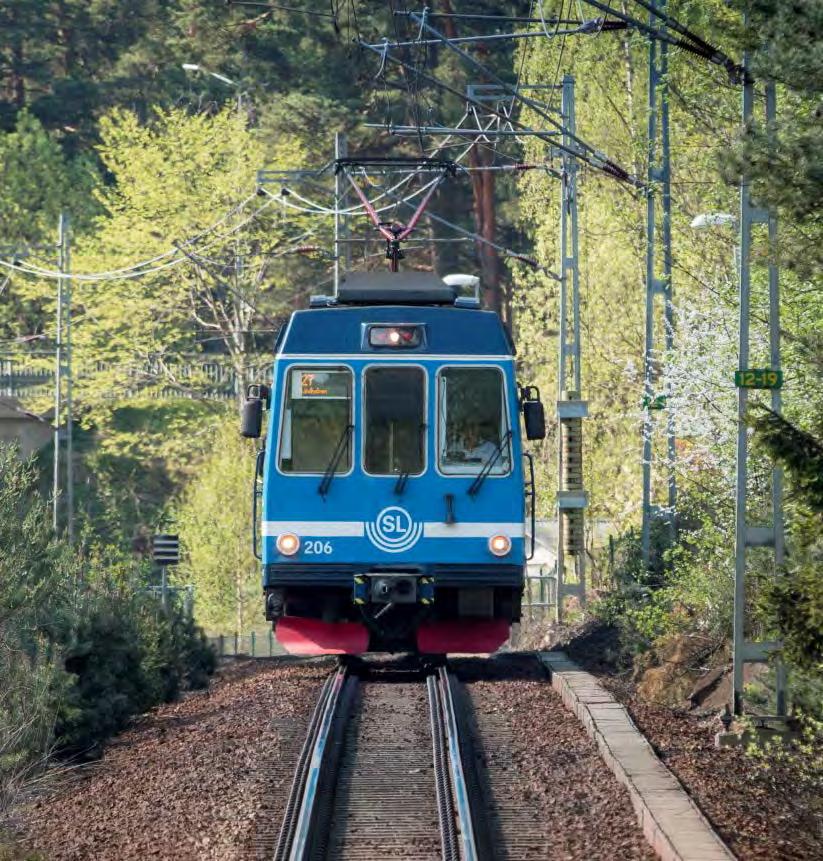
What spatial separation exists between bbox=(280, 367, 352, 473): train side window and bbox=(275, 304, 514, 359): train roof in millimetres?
232

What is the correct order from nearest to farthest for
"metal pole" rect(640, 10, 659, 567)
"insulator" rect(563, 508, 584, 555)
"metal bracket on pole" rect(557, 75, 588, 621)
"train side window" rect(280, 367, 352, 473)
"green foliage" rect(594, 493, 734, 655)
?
"train side window" rect(280, 367, 352, 473), "green foliage" rect(594, 493, 734, 655), "metal pole" rect(640, 10, 659, 567), "metal bracket on pole" rect(557, 75, 588, 621), "insulator" rect(563, 508, 584, 555)

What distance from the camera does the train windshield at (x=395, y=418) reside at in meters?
15.8

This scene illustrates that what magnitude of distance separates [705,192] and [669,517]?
4478 millimetres

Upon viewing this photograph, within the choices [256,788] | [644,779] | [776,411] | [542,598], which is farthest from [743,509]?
[542,598]

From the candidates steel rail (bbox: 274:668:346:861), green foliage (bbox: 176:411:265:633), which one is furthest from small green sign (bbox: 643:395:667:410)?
green foliage (bbox: 176:411:265:633)

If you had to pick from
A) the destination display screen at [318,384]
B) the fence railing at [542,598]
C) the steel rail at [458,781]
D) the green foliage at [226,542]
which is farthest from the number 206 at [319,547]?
the green foliage at [226,542]

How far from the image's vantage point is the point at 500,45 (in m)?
49.1

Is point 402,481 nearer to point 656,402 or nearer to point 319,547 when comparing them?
point 319,547

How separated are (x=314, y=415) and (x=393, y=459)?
0.84 meters

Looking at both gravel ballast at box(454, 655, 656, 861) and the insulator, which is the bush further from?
the insulator

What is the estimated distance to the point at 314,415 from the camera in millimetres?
15883

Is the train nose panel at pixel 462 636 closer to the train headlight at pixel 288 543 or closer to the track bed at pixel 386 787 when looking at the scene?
the track bed at pixel 386 787

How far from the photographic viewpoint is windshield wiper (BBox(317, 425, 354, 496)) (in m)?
15.7

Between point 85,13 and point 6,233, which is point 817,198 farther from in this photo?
point 85,13
